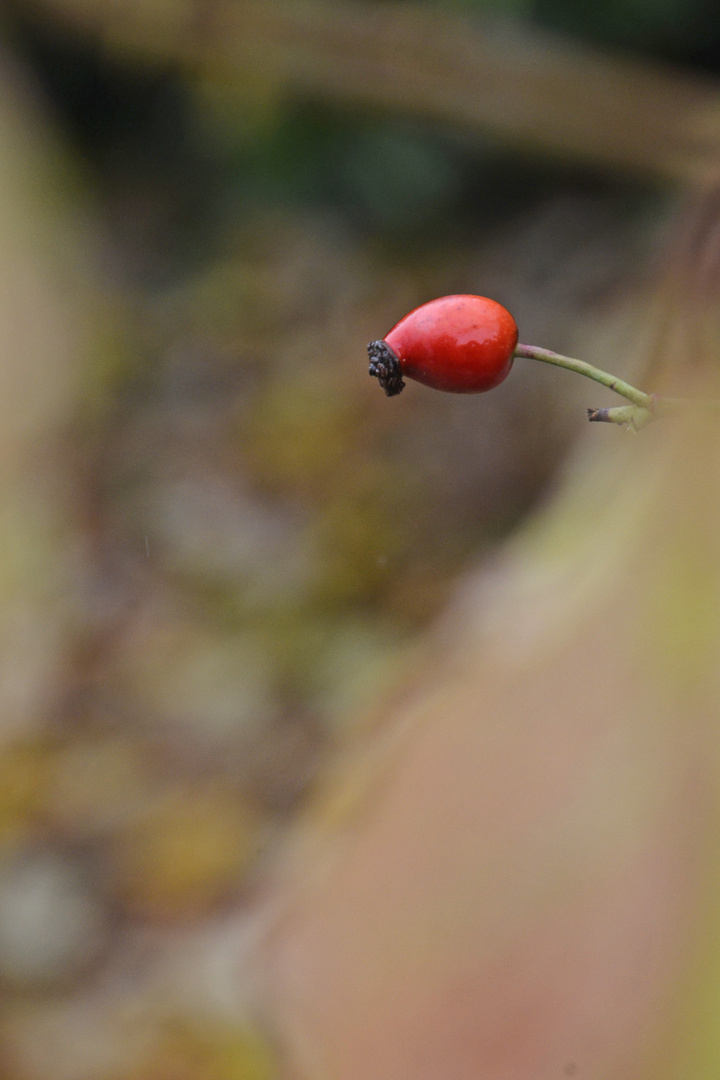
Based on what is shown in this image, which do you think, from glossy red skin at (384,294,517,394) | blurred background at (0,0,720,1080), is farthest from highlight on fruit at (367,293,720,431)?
blurred background at (0,0,720,1080)

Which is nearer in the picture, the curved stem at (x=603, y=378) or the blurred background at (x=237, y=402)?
the curved stem at (x=603, y=378)

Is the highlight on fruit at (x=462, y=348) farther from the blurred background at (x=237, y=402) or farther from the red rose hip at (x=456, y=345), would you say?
the blurred background at (x=237, y=402)

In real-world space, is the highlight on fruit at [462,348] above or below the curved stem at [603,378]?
above

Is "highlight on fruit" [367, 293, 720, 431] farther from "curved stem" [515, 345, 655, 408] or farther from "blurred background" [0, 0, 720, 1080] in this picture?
"blurred background" [0, 0, 720, 1080]

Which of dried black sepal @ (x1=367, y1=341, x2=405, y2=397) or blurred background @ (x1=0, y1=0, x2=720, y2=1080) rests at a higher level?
blurred background @ (x1=0, y1=0, x2=720, y2=1080)

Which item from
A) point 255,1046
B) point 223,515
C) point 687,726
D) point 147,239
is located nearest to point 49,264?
point 147,239

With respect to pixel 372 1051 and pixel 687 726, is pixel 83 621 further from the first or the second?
pixel 687 726

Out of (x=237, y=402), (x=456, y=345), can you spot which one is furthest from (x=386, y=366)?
(x=237, y=402)

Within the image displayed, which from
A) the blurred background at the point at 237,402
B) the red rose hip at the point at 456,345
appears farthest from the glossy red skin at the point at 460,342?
the blurred background at the point at 237,402
